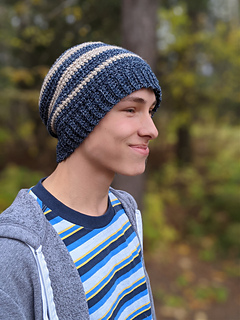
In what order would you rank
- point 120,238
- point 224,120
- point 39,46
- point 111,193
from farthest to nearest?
1. point 224,120
2. point 39,46
3. point 111,193
4. point 120,238

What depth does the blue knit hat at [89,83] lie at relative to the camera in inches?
59.4

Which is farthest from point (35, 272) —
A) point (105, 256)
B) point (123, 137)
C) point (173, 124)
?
point (173, 124)

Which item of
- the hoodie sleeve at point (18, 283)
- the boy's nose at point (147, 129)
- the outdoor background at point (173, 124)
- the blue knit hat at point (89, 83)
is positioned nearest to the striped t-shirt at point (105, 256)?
the hoodie sleeve at point (18, 283)

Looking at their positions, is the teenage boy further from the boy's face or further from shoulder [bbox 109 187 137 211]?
shoulder [bbox 109 187 137 211]

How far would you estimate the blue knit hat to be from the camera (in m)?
1.51

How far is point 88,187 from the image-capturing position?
5.31 ft

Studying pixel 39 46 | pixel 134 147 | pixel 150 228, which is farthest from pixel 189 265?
pixel 134 147

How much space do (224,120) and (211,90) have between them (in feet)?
4.05

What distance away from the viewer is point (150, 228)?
252 inches

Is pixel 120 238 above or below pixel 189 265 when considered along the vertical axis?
above

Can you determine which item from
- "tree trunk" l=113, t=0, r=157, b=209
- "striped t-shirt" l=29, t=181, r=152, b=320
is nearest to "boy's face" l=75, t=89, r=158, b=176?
"striped t-shirt" l=29, t=181, r=152, b=320

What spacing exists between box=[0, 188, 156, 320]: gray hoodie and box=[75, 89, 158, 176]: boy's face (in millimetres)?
379

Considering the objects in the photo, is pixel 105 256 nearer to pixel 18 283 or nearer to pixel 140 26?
pixel 18 283

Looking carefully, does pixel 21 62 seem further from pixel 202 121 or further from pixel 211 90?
pixel 202 121
